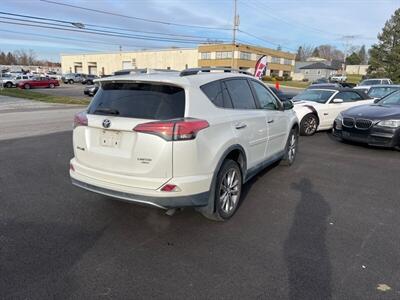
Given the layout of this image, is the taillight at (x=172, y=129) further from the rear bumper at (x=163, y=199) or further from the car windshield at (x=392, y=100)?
the car windshield at (x=392, y=100)

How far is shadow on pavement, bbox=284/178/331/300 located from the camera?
2834mm

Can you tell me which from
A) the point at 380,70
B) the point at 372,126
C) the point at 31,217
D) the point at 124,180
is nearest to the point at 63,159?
the point at 31,217

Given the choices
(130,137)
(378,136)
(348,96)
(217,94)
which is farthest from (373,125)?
(130,137)

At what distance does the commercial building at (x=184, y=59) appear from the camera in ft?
225

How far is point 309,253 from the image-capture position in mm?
3379

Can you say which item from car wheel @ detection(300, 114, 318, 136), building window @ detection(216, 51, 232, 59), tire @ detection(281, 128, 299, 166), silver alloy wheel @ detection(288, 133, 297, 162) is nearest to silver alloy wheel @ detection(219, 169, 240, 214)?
tire @ detection(281, 128, 299, 166)

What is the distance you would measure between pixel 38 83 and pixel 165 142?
40294 millimetres

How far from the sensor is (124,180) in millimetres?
3482

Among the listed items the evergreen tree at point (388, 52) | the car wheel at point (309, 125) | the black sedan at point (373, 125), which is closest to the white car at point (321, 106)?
the car wheel at point (309, 125)

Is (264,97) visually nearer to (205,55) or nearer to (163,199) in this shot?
(163,199)

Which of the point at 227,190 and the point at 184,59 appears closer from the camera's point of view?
the point at 227,190

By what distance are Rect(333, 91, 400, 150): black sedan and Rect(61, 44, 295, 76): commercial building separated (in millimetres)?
52465

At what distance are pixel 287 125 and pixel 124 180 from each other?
3505 mm

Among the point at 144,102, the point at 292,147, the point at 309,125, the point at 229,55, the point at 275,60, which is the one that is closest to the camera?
the point at 144,102
